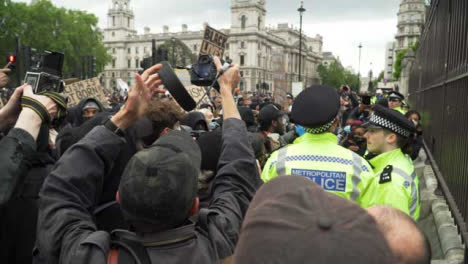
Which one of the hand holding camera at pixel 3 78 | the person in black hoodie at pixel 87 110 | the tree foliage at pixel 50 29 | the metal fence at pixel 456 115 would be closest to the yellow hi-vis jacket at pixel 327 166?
the metal fence at pixel 456 115

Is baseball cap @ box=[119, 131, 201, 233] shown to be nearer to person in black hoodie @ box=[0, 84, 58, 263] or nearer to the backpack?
the backpack

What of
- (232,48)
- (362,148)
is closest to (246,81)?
(232,48)

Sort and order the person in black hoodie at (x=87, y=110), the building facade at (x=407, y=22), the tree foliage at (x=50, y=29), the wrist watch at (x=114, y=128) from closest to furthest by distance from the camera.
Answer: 1. the wrist watch at (x=114, y=128)
2. the person in black hoodie at (x=87, y=110)
3. the tree foliage at (x=50, y=29)
4. the building facade at (x=407, y=22)

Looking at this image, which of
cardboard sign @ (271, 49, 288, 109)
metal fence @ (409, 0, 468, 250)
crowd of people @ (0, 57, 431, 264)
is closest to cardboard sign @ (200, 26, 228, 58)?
metal fence @ (409, 0, 468, 250)

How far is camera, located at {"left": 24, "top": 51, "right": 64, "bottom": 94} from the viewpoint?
2615mm

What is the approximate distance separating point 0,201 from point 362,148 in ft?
14.6

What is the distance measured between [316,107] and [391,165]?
713 mm

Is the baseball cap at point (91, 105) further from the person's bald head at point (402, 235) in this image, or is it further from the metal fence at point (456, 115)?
the person's bald head at point (402, 235)

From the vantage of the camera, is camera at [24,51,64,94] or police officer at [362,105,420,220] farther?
police officer at [362,105,420,220]

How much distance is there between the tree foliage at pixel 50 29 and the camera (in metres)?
51.8

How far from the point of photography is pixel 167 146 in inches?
70.1

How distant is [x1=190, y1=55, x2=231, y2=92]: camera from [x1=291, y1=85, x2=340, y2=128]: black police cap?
73 cm

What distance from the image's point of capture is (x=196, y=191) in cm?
181

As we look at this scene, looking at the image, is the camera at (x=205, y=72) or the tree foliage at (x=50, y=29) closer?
the camera at (x=205, y=72)
